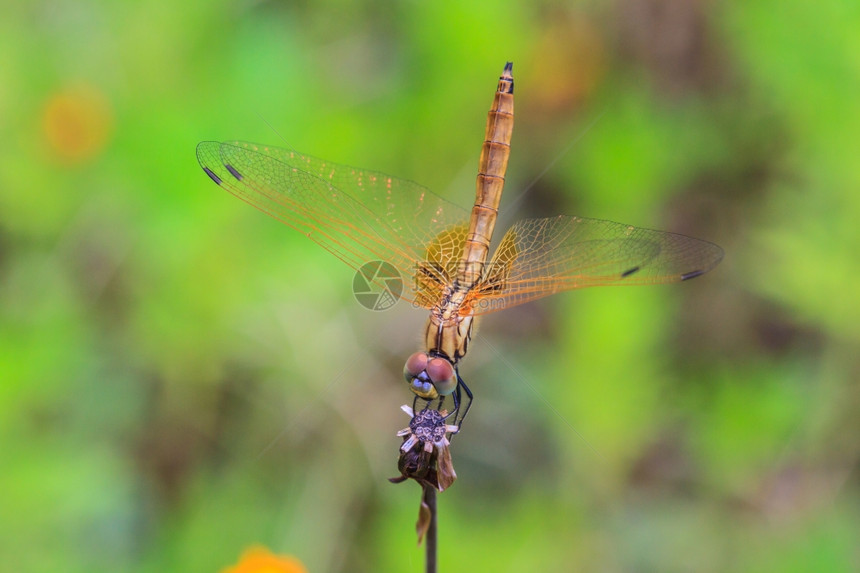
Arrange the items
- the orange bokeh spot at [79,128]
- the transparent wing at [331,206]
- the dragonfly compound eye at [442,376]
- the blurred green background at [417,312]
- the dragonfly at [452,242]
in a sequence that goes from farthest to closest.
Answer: the orange bokeh spot at [79,128], the blurred green background at [417,312], the transparent wing at [331,206], the dragonfly at [452,242], the dragonfly compound eye at [442,376]

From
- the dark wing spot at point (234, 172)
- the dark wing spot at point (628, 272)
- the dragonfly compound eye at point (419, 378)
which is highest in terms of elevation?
the dark wing spot at point (234, 172)

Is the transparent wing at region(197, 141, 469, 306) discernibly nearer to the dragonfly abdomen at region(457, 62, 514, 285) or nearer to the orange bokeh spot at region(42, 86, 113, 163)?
the dragonfly abdomen at region(457, 62, 514, 285)

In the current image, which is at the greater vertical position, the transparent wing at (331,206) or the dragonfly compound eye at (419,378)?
the transparent wing at (331,206)

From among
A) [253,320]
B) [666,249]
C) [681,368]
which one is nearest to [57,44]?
[253,320]

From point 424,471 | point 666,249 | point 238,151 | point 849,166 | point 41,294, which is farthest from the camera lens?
point 41,294

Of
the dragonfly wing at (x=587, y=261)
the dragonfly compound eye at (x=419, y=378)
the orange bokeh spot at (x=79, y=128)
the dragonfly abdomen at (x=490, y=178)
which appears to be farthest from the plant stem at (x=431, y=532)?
the orange bokeh spot at (x=79, y=128)

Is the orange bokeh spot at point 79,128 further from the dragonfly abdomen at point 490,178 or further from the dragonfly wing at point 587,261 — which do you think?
the dragonfly wing at point 587,261

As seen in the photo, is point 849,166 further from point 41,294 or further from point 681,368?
point 41,294

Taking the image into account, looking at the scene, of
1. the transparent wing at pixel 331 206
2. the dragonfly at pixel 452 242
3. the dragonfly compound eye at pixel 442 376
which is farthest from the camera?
the transparent wing at pixel 331 206
